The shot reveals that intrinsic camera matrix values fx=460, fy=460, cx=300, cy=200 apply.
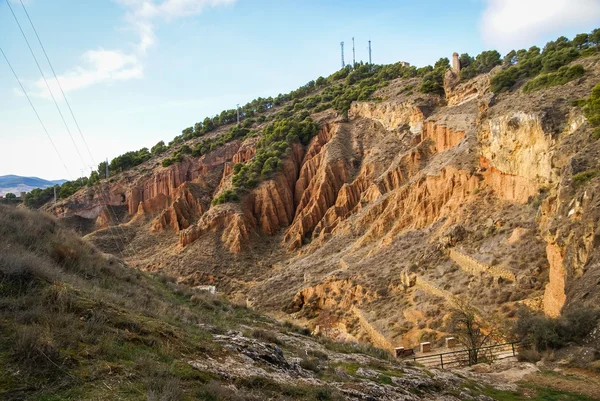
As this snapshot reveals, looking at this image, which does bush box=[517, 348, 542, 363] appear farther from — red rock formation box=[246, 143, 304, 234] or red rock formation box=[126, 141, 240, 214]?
red rock formation box=[126, 141, 240, 214]

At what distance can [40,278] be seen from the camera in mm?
7699

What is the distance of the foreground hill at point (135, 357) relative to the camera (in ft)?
18.2

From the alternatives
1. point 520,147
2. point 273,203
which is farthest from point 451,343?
point 273,203

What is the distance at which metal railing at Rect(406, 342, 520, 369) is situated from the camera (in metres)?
14.7

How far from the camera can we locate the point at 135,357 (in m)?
6.52

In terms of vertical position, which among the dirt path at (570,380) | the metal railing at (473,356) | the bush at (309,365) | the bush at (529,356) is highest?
the bush at (309,365)

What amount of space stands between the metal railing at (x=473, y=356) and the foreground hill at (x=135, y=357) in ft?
10.4

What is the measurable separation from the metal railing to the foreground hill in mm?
3179

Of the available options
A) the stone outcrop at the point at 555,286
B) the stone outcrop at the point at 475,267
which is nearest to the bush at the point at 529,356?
the stone outcrop at the point at 555,286

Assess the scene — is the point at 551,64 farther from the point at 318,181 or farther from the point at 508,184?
the point at 318,181

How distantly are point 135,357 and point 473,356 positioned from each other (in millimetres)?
12021

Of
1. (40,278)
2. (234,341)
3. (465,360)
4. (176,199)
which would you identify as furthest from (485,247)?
(176,199)

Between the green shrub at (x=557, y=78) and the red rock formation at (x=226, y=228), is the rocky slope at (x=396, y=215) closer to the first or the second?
the red rock formation at (x=226, y=228)

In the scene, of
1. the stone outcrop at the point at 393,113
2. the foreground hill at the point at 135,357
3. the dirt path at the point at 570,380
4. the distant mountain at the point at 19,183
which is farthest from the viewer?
the distant mountain at the point at 19,183
